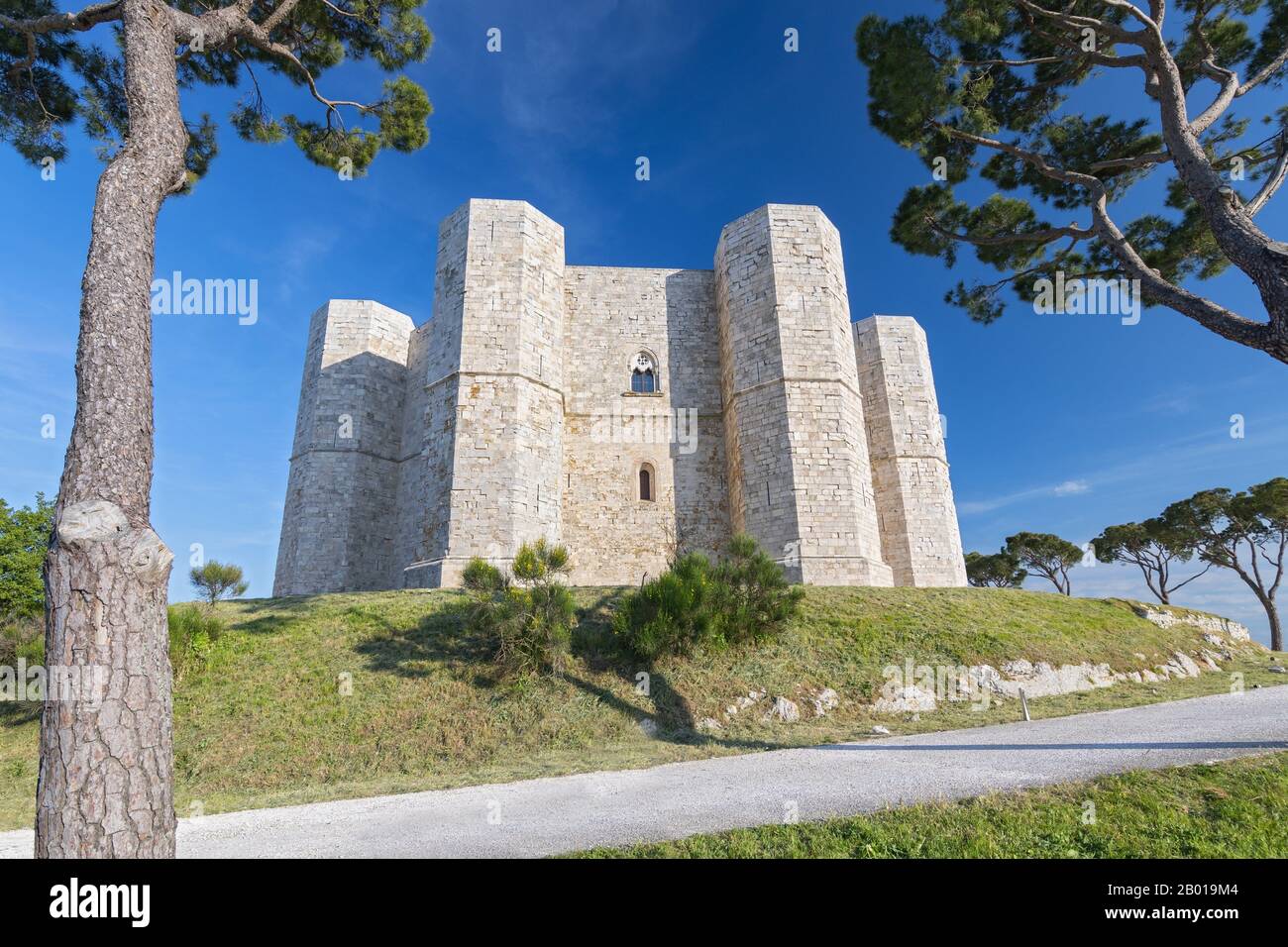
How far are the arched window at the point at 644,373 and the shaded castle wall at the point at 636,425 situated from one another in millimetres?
197

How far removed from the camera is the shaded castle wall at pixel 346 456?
17766 mm

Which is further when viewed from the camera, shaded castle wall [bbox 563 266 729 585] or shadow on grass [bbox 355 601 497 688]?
shaded castle wall [bbox 563 266 729 585]

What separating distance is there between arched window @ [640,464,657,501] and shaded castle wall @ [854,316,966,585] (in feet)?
27.1

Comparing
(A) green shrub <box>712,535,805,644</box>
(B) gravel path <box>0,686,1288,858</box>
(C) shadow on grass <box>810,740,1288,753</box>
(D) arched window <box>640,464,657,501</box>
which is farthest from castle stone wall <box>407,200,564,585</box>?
(C) shadow on grass <box>810,740,1288,753</box>

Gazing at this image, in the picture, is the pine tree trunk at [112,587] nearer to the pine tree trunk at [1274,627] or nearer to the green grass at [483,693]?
the green grass at [483,693]

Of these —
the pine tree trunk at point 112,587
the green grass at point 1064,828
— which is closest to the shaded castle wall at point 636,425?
the green grass at point 1064,828

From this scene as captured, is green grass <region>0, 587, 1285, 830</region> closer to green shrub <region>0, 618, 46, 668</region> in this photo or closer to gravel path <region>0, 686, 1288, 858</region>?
green shrub <region>0, 618, 46, 668</region>

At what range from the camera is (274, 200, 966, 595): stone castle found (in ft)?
49.0

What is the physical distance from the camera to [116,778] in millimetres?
3182

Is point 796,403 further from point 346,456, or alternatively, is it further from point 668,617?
point 346,456

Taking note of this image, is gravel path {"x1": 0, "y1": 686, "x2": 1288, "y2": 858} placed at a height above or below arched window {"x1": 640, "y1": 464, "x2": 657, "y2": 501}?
below
